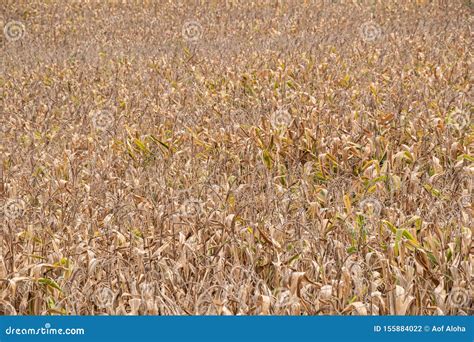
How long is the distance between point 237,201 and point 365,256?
3.23 ft

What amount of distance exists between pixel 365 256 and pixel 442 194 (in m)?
0.85

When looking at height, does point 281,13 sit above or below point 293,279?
above

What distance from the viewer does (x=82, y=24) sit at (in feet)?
44.2

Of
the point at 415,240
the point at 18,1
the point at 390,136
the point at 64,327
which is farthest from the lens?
the point at 18,1

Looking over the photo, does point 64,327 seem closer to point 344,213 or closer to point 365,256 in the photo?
point 365,256

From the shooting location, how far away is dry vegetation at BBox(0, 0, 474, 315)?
3068 mm

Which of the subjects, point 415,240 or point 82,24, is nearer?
point 415,240

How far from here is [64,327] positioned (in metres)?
2.68

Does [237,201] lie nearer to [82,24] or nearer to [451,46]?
[451,46]

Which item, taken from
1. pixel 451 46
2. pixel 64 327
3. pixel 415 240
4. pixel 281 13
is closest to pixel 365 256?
pixel 415 240

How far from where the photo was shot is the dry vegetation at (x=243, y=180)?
3.07 meters

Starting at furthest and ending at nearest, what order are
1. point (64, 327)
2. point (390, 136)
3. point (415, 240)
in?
1. point (390, 136)
2. point (415, 240)
3. point (64, 327)

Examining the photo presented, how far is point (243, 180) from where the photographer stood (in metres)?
4.57

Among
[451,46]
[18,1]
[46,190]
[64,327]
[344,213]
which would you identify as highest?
[18,1]
